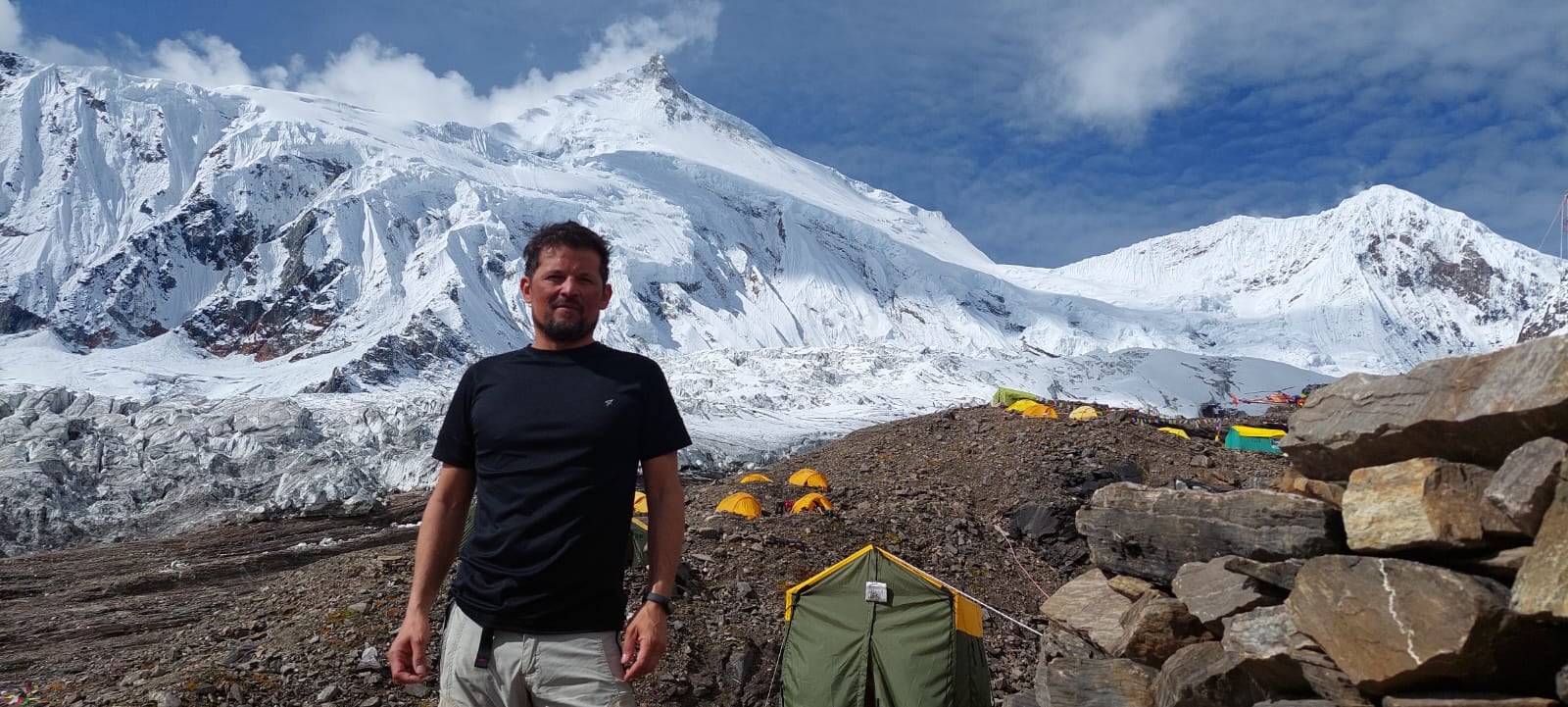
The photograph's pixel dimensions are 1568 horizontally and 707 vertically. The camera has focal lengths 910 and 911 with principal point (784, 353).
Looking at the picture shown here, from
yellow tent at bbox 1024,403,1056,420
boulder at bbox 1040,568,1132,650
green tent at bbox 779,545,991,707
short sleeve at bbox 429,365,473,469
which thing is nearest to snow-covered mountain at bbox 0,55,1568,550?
yellow tent at bbox 1024,403,1056,420

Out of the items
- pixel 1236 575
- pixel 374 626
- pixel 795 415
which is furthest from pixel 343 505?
pixel 795 415

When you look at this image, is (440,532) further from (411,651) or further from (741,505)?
(741,505)

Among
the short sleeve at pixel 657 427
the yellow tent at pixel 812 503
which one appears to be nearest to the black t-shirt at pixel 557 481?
the short sleeve at pixel 657 427

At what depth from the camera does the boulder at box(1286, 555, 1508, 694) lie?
4367 millimetres

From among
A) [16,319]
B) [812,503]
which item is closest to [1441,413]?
[812,503]

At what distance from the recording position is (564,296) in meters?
3.38

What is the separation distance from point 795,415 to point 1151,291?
136 m

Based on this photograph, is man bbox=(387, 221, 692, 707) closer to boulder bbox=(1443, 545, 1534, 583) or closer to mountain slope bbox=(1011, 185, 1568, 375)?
boulder bbox=(1443, 545, 1534, 583)

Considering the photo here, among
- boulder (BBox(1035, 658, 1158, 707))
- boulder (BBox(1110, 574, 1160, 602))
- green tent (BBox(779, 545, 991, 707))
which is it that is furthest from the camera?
green tent (BBox(779, 545, 991, 707))

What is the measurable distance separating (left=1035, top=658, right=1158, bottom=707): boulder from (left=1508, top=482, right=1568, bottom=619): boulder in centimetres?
269

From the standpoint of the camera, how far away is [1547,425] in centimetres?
446

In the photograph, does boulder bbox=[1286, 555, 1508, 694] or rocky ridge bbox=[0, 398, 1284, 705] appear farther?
rocky ridge bbox=[0, 398, 1284, 705]

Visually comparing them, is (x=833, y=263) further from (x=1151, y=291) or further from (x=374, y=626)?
(x=374, y=626)

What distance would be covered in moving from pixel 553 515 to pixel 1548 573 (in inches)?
174
